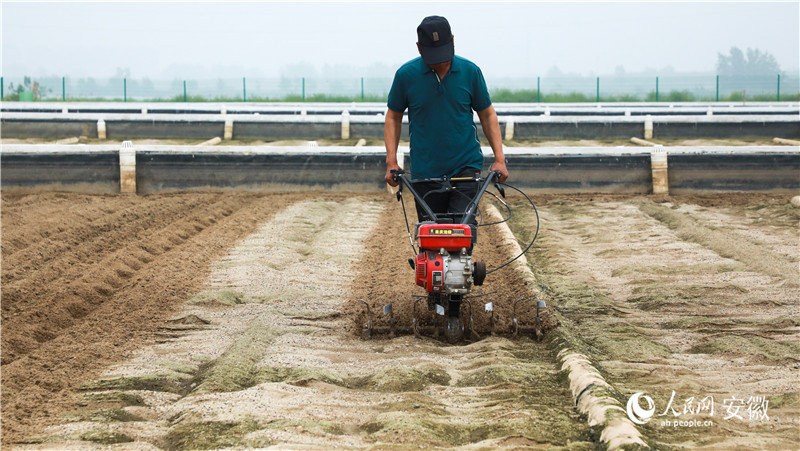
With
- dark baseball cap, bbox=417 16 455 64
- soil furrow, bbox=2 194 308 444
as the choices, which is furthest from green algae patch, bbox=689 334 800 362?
soil furrow, bbox=2 194 308 444

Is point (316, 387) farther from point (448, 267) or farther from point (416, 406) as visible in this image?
point (448, 267)

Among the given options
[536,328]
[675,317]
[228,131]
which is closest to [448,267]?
[536,328]

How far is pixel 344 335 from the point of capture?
6.23m

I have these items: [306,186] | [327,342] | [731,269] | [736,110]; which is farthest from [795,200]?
[736,110]

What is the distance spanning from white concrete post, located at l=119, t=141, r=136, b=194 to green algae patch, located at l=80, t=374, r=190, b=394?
32.4ft

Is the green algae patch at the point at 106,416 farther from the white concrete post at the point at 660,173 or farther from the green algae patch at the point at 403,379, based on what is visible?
the white concrete post at the point at 660,173

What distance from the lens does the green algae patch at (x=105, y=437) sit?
13.3ft

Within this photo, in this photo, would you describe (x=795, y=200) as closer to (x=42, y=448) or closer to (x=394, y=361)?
(x=394, y=361)

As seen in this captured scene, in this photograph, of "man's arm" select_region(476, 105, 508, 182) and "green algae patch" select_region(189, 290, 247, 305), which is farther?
"green algae patch" select_region(189, 290, 247, 305)

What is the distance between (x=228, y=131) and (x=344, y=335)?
57.2ft

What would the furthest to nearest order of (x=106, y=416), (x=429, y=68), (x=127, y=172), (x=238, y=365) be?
(x=127, y=172)
(x=429, y=68)
(x=238, y=365)
(x=106, y=416)

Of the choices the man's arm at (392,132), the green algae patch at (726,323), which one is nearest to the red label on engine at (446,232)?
the man's arm at (392,132)

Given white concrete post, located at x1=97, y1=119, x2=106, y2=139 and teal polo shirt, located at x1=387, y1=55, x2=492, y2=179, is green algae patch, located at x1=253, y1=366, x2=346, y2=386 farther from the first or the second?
white concrete post, located at x1=97, y1=119, x2=106, y2=139

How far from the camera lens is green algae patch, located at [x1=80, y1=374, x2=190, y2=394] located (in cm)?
491
